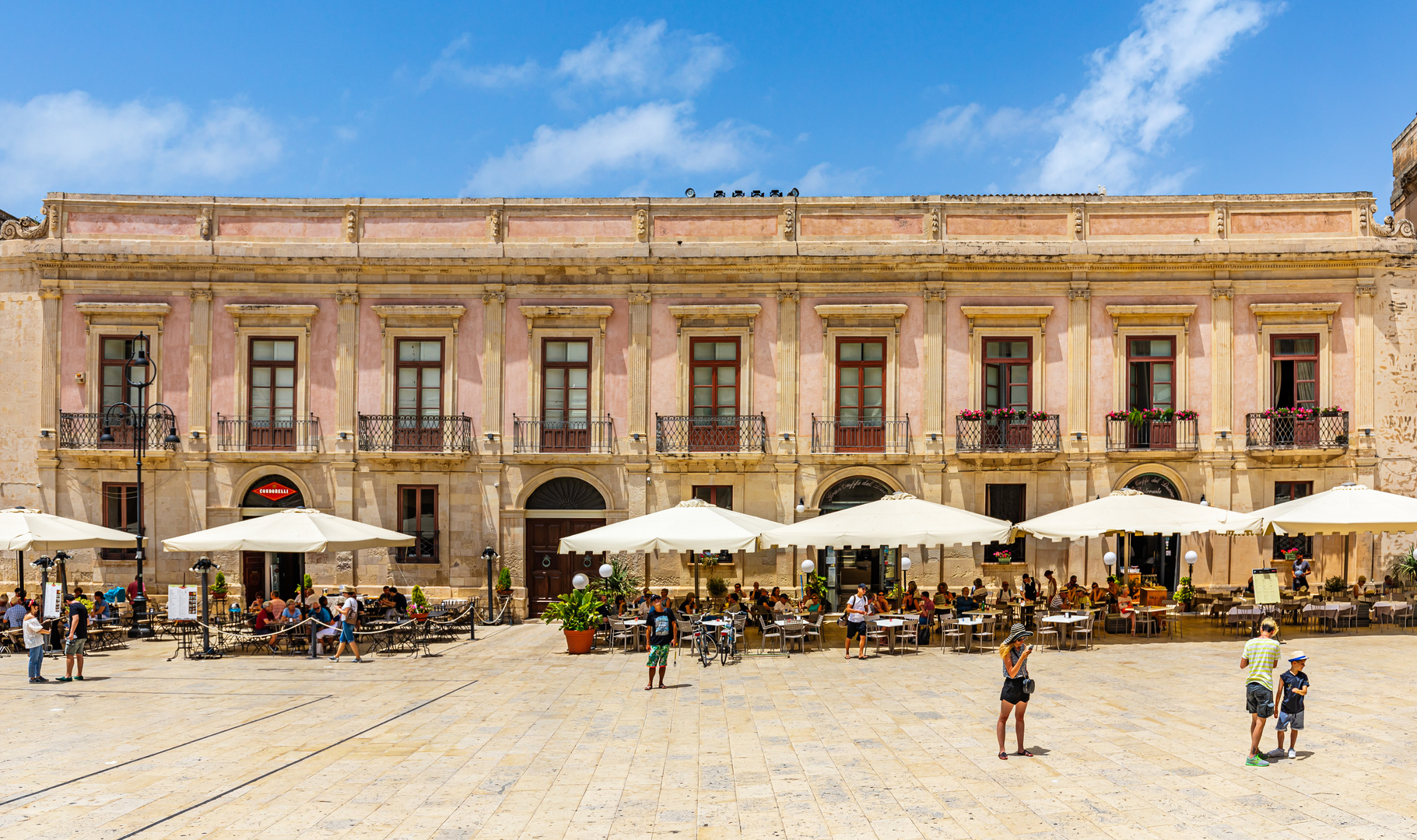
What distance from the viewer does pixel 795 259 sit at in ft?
73.4

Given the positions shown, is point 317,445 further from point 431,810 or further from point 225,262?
point 431,810

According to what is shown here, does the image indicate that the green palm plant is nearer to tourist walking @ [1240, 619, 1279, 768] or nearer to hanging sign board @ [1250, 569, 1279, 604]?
tourist walking @ [1240, 619, 1279, 768]

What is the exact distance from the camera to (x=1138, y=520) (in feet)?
55.1

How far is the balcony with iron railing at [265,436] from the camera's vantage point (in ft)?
73.3

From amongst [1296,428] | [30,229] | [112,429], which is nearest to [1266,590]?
[1296,428]

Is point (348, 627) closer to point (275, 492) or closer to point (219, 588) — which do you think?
point (219, 588)

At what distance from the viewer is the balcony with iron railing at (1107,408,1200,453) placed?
22078 millimetres

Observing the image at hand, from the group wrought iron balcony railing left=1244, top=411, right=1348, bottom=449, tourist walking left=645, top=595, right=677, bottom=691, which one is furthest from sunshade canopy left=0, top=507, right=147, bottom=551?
wrought iron balcony railing left=1244, top=411, right=1348, bottom=449

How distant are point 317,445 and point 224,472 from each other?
2.39 metres

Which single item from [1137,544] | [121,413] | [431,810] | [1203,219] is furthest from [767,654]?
[121,413]

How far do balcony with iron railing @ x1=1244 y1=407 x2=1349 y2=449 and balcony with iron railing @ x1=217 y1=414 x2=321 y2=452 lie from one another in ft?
76.0

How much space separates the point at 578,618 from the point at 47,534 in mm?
10679

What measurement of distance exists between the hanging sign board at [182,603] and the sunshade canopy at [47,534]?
8.62ft

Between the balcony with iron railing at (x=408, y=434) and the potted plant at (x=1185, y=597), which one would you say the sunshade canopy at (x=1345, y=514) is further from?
the balcony with iron railing at (x=408, y=434)
